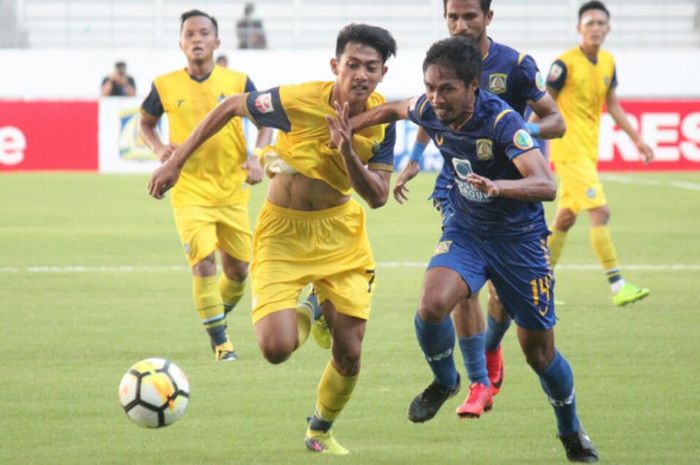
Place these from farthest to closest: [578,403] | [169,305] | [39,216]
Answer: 1. [39,216]
2. [169,305]
3. [578,403]

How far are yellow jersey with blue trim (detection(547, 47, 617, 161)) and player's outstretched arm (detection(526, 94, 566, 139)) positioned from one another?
4533mm

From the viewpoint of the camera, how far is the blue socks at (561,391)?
6.54 meters

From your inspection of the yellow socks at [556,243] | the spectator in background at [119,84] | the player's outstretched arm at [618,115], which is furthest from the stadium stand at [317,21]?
the yellow socks at [556,243]

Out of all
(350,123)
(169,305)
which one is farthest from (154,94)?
(350,123)

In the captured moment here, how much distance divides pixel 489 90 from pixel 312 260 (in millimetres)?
1372

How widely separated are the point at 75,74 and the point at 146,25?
2.33m

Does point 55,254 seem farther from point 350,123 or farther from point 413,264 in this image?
point 350,123

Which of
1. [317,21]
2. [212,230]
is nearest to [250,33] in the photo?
[317,21]

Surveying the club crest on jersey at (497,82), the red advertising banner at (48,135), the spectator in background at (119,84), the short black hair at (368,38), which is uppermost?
the short black hair at (368,38)

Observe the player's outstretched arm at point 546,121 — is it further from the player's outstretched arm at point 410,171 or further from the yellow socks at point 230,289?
the yellow socks at point 230,289

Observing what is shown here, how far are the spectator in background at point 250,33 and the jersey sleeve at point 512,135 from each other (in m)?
25.2

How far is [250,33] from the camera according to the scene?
3116 centimetres

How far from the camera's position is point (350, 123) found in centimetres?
654

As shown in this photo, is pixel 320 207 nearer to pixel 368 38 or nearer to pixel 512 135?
pixel 368 38
